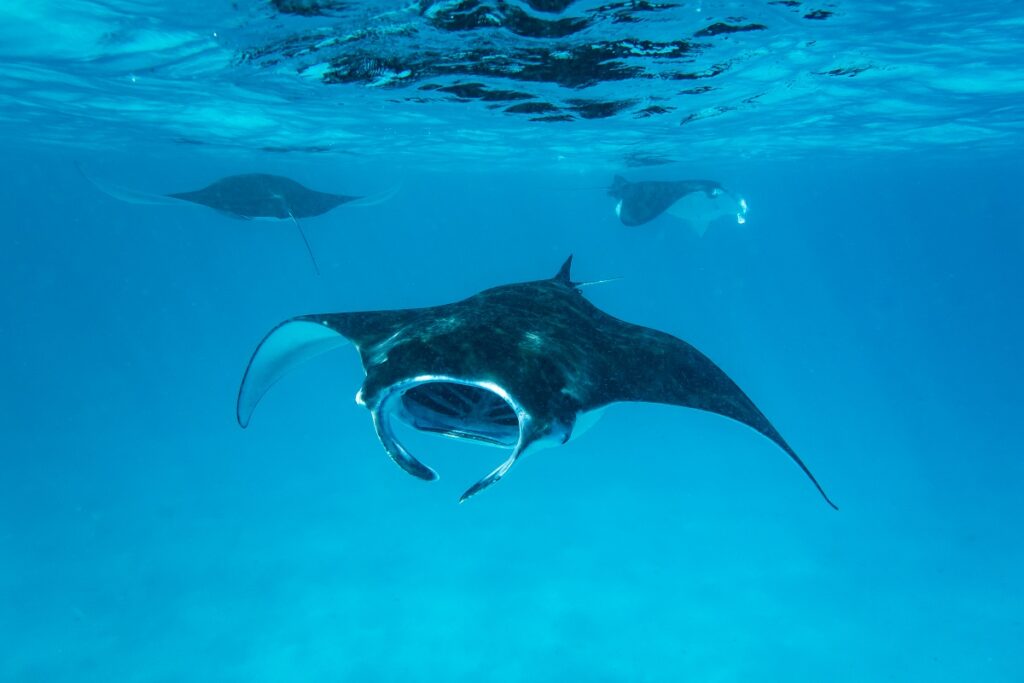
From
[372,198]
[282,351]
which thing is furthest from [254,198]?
[282,351]

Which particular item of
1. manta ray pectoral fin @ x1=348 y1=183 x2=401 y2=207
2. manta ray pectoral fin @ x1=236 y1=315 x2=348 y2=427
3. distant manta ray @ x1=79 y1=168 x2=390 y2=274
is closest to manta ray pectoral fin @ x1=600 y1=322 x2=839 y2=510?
manta ray pectoral fin @ x1=236 y1=315 x2=348 y2=427

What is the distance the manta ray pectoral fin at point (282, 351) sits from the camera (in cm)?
496

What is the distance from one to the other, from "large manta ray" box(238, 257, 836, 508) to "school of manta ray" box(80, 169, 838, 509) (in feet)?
0.04

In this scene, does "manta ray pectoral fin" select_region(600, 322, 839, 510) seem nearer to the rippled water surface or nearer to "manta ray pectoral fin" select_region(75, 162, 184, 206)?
the rippled water surface

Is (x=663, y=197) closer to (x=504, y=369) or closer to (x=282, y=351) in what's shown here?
(x=282, y=351)

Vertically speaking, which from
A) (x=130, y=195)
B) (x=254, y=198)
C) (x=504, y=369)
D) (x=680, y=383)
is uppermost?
(x=504, y=369)

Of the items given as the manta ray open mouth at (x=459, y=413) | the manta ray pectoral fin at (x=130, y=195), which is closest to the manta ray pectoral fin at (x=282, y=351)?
the manta ray open mouth at (x=459, y=413)

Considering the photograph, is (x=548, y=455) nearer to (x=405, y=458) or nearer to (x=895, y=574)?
(x=895, y=574)

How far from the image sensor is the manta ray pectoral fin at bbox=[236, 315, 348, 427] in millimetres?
4961

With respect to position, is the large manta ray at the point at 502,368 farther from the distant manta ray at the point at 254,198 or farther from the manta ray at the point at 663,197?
the manta ray at the point at 663,197

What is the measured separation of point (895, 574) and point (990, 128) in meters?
15.4

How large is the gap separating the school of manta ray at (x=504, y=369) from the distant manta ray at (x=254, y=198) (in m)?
7.99

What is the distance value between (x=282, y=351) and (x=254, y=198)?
9.35 metres

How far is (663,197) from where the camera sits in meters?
17.5
